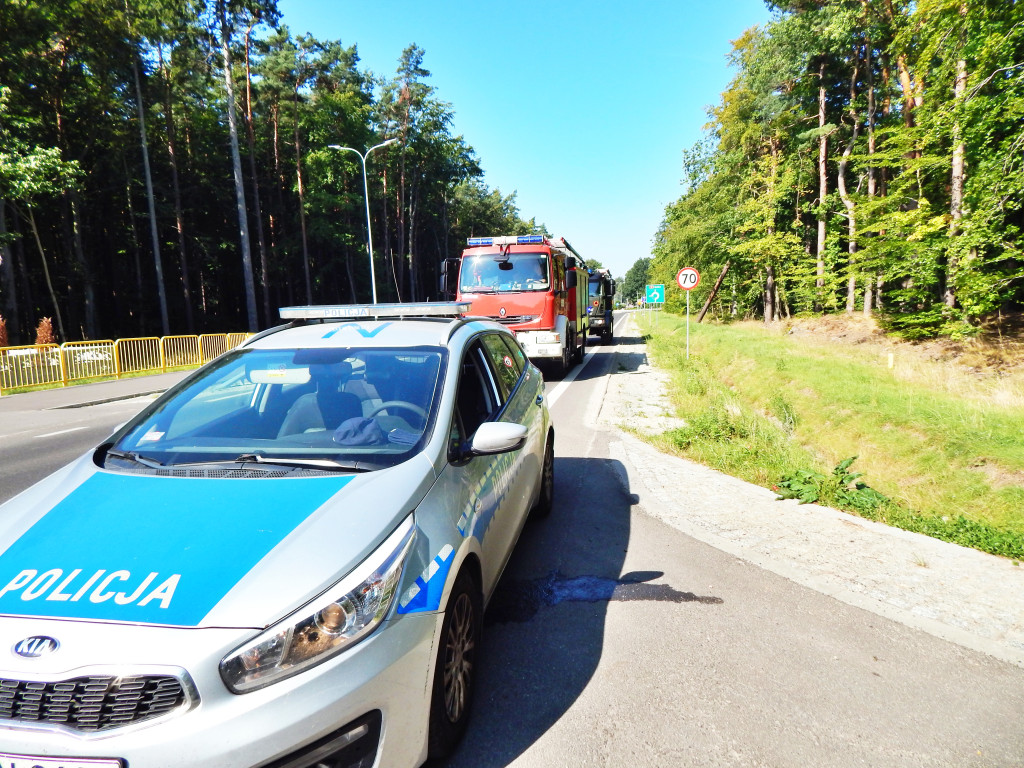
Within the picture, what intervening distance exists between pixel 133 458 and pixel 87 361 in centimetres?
1842

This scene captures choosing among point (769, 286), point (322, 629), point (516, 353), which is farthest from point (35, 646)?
point (769, 286)

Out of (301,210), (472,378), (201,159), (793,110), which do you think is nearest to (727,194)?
(793,110)

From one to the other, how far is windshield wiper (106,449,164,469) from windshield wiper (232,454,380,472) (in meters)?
0.36

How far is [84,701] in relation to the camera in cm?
163

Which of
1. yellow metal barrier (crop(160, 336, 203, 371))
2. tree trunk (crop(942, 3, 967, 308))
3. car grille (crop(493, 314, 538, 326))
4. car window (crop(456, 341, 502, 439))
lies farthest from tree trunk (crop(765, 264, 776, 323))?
car window (crop(456, 341, 502, 439))

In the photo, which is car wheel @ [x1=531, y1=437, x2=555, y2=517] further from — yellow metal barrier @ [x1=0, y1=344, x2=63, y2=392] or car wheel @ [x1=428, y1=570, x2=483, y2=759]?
yellow metal barrier @ [x1=0, y1=344, x2=63, y2=392]

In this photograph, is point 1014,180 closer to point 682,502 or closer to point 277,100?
point 682,502

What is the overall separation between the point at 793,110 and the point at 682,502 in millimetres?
29082

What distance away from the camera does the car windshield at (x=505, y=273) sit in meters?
14.8

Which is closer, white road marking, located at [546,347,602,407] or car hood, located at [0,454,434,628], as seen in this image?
car hood, located at [0,454,434,628]

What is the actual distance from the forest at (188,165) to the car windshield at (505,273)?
13.5 m

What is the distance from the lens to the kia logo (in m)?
1.64

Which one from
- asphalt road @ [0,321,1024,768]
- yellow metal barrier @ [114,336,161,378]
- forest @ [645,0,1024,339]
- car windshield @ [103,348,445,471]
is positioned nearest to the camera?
asphalt road @ [0,321,1024,768]

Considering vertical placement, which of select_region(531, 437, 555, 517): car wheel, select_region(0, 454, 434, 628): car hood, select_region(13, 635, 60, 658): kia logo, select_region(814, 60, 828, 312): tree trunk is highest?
select_region(814, 60, 828, 312): tree trunk
